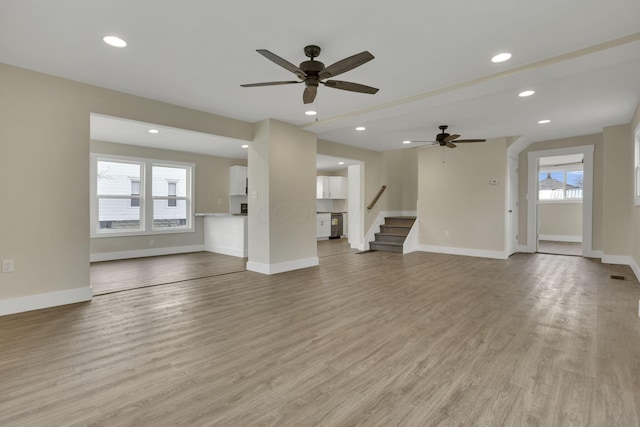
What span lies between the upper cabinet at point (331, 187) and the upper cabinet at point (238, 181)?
290cm

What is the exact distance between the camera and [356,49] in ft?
9.44

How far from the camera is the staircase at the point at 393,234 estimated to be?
7.69m

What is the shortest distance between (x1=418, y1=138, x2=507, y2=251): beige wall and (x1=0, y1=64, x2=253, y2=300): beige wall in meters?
6.39

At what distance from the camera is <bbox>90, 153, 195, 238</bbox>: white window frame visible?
6523mm

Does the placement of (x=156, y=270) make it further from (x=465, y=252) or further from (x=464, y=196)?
(x=464, y=196)

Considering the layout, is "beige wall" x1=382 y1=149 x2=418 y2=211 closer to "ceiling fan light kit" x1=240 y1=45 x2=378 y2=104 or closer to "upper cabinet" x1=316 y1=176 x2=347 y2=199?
"upper cabinet" x1=316 y1=176 x2=347 y2=199

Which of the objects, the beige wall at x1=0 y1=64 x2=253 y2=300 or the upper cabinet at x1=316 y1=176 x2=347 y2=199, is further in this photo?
the upper cabinet at x1=316 y1=176 x2=347 y2=199

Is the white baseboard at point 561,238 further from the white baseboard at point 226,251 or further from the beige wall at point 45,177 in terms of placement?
the beige wall at point 45,177

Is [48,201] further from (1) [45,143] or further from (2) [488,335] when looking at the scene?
(2) [488,335]

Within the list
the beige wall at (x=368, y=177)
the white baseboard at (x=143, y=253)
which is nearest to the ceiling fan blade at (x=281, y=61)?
the beige wall at (x=368, y=177)

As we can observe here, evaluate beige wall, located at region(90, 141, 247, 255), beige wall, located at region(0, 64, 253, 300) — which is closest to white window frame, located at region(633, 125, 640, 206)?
beige wall, located at region(0, 64, 253, 300)

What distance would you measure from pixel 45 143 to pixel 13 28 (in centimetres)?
126

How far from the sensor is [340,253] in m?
7.42

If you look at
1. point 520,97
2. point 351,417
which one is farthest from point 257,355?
point 520,97
